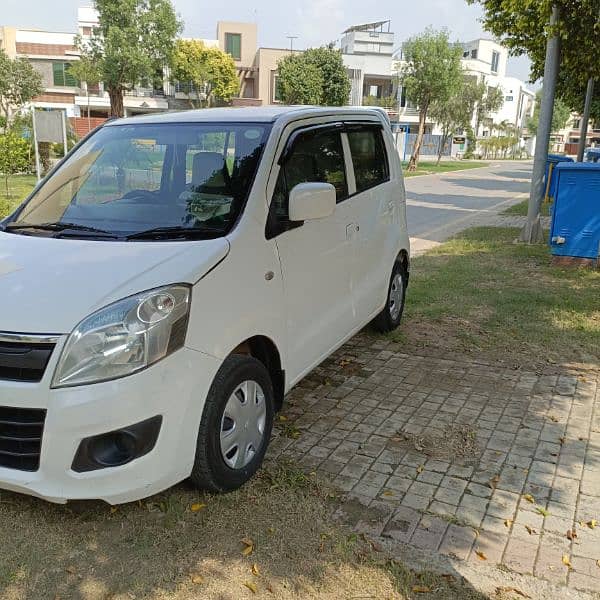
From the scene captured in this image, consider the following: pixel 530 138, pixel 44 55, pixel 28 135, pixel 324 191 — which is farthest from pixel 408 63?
pixel 530 138

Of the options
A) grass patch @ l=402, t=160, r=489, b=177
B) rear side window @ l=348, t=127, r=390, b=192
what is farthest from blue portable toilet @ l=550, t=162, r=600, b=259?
grass patch @ l=402, t=160, r=489, b=177

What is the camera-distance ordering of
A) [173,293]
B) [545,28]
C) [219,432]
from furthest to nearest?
[545,28], [219,432], [173,293]

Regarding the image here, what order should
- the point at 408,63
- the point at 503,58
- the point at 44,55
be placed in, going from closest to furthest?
the point at 408,63 < the point at 44,55 < the point at 503,58

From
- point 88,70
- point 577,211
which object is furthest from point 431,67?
point 577,211

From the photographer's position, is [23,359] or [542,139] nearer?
[23,359]

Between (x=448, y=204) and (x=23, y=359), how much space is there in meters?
18.0

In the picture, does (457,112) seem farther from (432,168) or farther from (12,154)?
(12,154)

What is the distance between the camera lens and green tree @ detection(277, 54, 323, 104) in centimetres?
4494

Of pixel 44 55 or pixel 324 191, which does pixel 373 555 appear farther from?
pixel 44 55

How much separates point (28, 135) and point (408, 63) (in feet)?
67.6

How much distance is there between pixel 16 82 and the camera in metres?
43.0

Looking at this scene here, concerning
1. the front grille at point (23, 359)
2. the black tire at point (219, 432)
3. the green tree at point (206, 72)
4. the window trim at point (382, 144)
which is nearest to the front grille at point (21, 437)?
the front grille at point (23, 359)

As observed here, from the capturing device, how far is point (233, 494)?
10.6 ft

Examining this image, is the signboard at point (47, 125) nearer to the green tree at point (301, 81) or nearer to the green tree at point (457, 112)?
the green tree at point (301, 81)
